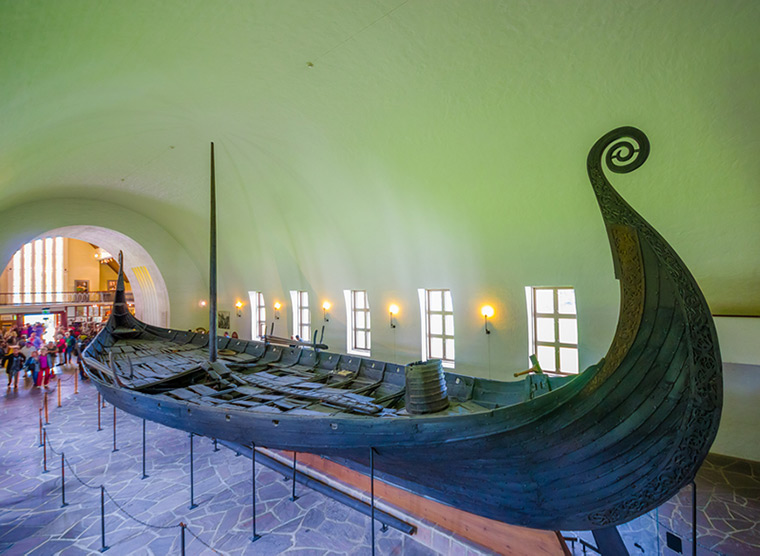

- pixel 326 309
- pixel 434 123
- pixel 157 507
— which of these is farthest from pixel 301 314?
pixel 434 123

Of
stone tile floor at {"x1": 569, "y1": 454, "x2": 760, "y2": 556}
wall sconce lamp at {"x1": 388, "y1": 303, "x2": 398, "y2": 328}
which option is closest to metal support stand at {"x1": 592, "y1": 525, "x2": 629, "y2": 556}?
stone tile floor at {"x1": 569, "y1": 454, "x2": 760, "y2": 556}

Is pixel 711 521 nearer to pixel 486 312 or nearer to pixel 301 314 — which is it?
pixel 486 312

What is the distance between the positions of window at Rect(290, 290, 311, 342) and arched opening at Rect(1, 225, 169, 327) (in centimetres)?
689

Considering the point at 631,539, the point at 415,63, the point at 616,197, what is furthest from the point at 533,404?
the point at 415,63

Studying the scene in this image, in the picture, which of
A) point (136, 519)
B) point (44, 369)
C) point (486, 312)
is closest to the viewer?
point (136, 519)

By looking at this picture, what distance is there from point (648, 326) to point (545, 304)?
5.67m

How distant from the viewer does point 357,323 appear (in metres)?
11.8

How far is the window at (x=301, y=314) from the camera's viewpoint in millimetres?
13602

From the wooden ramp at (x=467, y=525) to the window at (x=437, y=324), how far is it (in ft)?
16.1

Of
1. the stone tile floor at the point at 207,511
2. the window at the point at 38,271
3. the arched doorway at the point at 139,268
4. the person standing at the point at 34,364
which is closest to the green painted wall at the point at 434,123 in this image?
the stone tile floor at the point at 207,511

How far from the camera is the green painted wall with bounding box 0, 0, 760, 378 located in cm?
433

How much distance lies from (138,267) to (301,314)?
991 centimetres

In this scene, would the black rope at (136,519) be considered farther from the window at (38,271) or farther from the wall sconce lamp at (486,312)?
the window at (38,271)

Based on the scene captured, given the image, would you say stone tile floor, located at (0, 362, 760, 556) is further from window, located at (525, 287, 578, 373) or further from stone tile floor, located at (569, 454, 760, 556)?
window, located at (525, 287, 578, 373)
